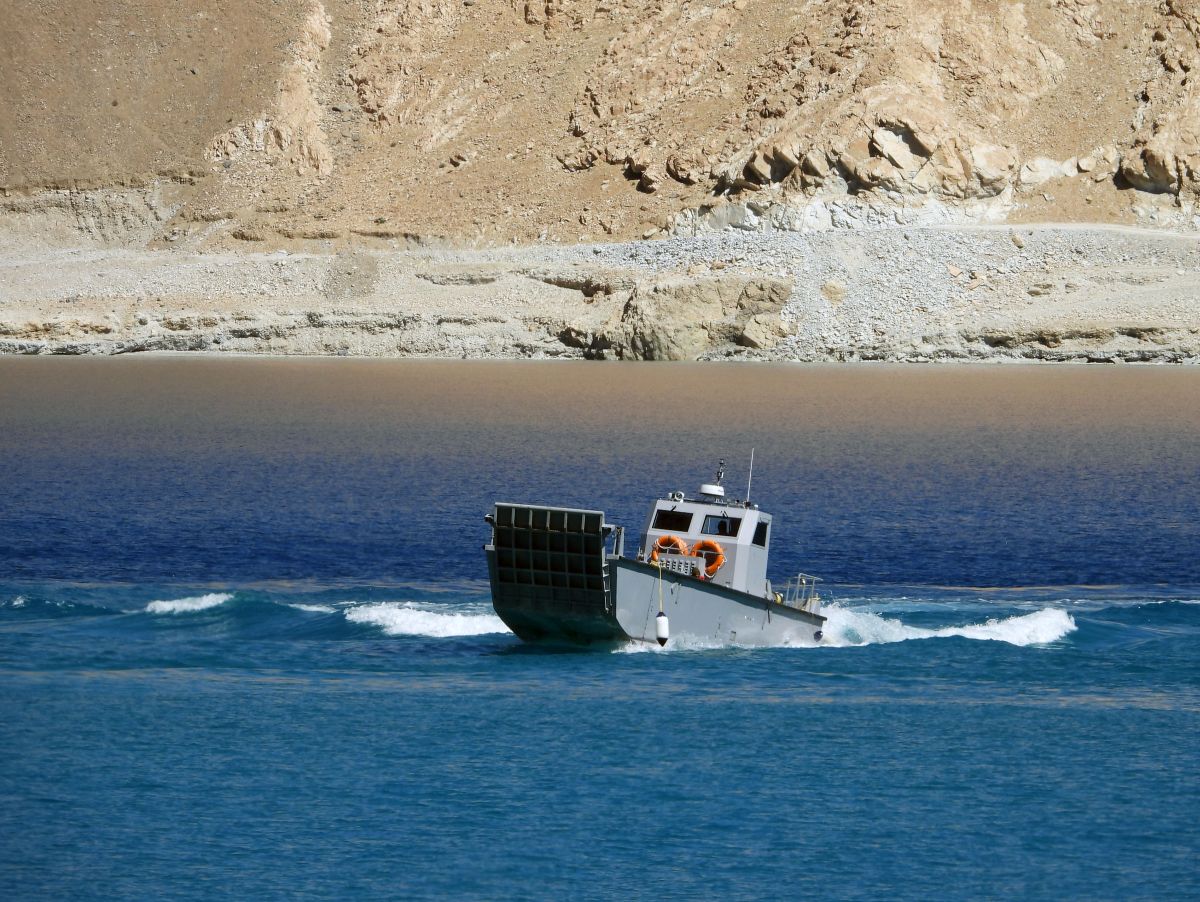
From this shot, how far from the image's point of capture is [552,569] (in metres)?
28.9

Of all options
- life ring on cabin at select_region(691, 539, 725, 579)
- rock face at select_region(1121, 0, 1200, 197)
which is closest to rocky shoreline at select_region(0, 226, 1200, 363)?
rock face at select_region(1121, 0, 1200, 197)

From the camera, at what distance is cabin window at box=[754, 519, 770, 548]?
30953 millimetres

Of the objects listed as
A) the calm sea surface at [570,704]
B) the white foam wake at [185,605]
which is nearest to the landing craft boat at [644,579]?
the calm sea surface at [570,704]

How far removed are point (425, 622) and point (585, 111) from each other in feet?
325

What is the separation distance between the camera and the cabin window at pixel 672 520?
101ft

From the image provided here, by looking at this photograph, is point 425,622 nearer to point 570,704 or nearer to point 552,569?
point 552,569

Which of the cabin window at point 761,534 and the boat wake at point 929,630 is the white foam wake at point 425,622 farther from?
the boat wake at point 929,630

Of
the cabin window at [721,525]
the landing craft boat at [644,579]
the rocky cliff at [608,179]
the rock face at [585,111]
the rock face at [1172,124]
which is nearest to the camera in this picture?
the landing craft boat at [644,579]

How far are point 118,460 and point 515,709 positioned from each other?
3233 cm

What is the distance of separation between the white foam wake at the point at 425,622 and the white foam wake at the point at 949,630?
17.8 ft

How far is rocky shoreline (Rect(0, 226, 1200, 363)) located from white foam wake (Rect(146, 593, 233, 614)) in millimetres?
65766

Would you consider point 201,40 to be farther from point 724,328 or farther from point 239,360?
point 724,328

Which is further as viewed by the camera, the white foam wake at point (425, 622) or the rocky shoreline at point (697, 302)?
the rocky shoreline at point (697, 302)

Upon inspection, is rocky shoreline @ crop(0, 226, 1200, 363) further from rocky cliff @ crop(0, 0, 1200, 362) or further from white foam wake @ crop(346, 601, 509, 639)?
white foam wake @ crop(346, 601, 509, 639)
